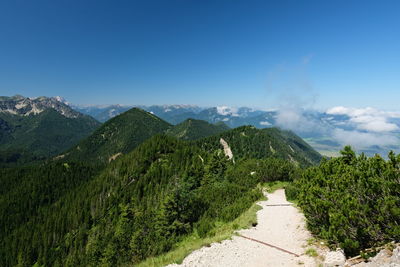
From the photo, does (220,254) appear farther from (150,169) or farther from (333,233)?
(150,169)

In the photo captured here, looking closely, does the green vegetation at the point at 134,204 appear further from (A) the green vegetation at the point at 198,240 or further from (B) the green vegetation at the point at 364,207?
(B) the green vegetation at the point at 364,207

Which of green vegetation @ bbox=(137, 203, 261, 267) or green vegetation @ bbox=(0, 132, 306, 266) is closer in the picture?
green vegetation @ bbox=(137, 203, 261, 267)

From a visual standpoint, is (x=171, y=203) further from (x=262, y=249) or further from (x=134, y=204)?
(x=134, y=204)

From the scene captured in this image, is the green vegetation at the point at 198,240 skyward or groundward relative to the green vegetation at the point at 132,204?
skyward

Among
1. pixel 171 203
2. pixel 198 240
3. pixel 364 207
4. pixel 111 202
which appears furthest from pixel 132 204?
pixel 364 207

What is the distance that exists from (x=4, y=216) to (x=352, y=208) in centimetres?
22502

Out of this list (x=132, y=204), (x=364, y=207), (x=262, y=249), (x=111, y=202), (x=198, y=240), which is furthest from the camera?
(x=111, y=202)

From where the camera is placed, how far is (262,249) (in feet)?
68.2

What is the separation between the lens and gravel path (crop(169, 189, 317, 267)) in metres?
18.3

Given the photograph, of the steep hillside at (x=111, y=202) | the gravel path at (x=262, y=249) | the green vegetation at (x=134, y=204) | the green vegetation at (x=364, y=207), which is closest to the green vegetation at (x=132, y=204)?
the steep hillside at (x=111, y=202)

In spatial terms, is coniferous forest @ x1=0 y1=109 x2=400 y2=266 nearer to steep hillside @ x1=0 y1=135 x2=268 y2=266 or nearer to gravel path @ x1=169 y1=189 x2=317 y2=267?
steep hillside @ x1=0 y1=135 x2=268 y2=266

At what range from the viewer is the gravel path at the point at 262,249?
60.1 feet

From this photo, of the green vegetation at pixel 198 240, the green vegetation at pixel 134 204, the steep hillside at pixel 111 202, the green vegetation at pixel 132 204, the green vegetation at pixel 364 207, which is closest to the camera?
the green vegetation at pixel 364 207

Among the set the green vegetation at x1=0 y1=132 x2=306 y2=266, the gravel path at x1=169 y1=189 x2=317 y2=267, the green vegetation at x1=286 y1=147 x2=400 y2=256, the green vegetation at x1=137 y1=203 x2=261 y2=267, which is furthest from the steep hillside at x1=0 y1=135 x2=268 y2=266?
the green vegetation at x1=286 y1=147 x2=400 y2=256
